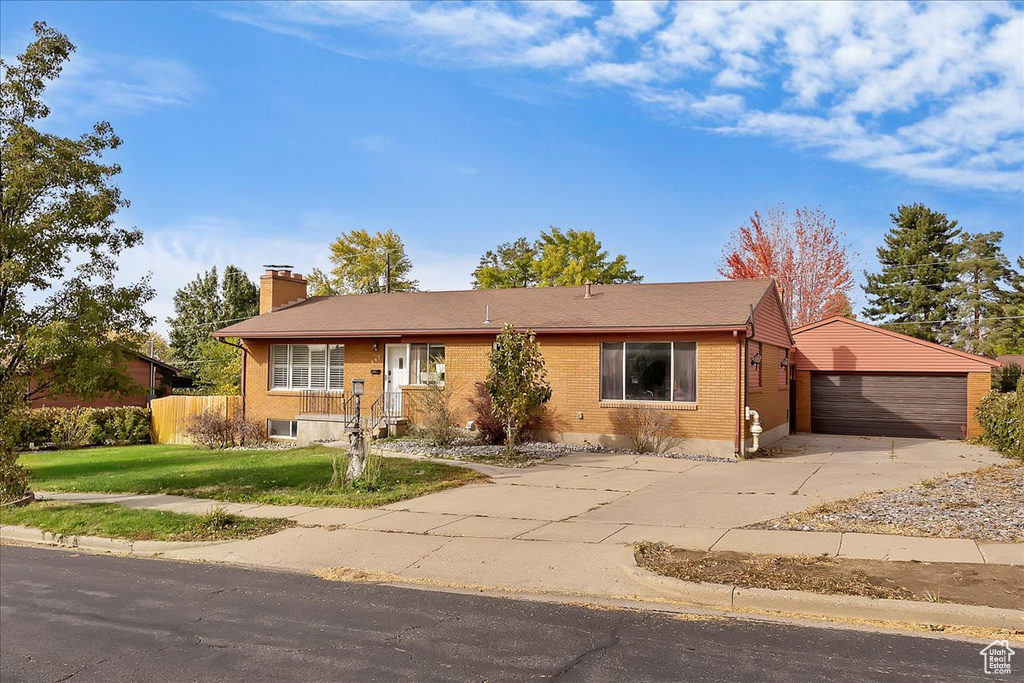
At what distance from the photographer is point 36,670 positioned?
5598 mm

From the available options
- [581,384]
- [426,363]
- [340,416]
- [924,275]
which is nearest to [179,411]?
[340,416]

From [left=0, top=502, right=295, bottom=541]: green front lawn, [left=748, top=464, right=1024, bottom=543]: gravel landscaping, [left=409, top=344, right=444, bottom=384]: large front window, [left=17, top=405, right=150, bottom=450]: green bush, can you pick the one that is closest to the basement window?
[left=409, top=344, right=444, bottom=384]: large front window

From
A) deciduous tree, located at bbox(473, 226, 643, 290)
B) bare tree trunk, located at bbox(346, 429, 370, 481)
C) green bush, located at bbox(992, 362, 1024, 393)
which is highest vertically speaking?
deciduous tree, located at bbox(473, 226, 643, 290)

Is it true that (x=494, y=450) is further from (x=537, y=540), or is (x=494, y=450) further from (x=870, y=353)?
(x=870, y=353)

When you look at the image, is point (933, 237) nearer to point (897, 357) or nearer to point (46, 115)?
point (897, 357)

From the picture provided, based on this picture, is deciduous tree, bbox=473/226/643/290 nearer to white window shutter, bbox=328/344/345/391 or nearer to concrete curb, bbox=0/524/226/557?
white window shutter, bbox=328/344/345/391

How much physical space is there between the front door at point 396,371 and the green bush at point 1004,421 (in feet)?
48.7

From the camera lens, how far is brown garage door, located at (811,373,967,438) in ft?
73.9

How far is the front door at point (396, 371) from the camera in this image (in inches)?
842

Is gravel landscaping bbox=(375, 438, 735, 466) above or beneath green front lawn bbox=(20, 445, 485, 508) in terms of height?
above

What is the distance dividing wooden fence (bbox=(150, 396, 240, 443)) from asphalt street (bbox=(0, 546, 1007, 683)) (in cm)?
1655

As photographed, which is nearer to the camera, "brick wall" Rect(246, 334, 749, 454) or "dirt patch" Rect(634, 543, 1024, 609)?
"dirt patch" Rect(634, 543, 1024, 609)

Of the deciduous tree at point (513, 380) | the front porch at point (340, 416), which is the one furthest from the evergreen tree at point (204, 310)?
the deciduous tree at point (513, 380)

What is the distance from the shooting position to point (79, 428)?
2422 cm
